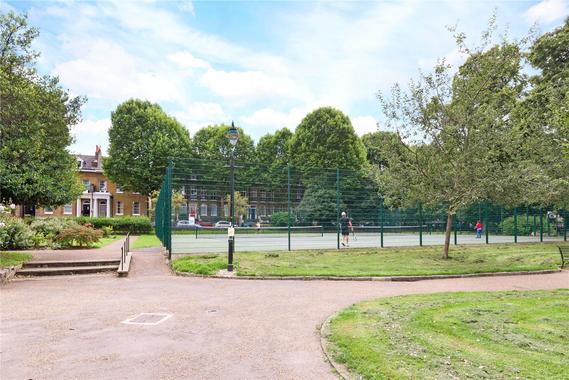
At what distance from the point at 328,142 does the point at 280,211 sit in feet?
104

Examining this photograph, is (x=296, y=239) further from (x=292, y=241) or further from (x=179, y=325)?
(x=179, y=325)

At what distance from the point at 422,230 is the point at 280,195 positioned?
770 cm

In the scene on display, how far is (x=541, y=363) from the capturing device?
499 centimetres

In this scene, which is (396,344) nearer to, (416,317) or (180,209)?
(416,317)

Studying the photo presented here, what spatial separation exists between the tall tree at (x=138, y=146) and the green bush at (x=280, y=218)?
3192 centimetres

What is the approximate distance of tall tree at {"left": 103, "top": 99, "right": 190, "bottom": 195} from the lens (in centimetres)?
4884

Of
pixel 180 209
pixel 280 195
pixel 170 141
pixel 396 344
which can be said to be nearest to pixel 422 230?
pixel 280 195

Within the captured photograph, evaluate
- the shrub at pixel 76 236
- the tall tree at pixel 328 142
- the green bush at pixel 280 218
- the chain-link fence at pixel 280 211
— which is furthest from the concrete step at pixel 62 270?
the tall tree at pixel 328 142

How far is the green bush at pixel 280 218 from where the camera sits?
18886mm

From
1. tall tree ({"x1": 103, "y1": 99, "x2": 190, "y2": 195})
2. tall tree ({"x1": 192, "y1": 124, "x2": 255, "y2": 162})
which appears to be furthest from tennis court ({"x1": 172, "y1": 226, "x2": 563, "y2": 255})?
tall tree ({"x1": 192, "y1": 124, "x2": 255, "y2": 162})

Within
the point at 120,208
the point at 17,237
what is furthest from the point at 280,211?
the point at 120,208

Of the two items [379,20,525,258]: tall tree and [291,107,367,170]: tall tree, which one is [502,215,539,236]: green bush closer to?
[379,20,525,258]: tall tree

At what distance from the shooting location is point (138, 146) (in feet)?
160

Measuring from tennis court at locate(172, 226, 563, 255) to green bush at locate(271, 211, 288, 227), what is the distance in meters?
0.23
